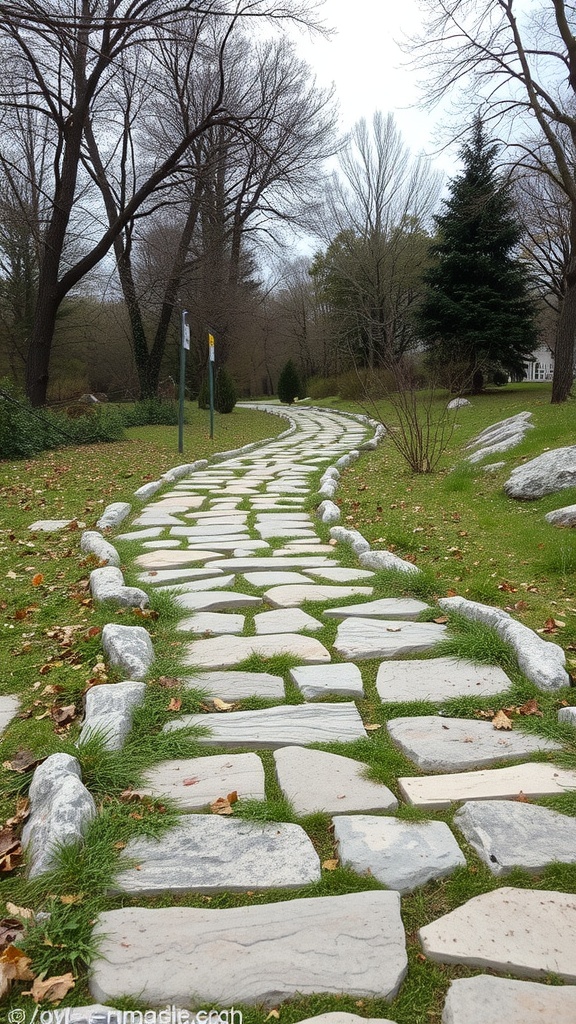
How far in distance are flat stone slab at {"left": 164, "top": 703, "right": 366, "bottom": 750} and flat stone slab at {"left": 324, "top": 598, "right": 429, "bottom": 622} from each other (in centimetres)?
94

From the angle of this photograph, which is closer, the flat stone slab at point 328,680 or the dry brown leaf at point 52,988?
the dry brown leaf at point 52,988

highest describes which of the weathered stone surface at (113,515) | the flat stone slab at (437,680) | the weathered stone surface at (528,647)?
the weathered stone surface at (113,515)

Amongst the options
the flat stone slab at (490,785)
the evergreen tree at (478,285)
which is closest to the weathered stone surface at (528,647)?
the flat stone slab at (490,785)

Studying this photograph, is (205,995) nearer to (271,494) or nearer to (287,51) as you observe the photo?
(271,494)

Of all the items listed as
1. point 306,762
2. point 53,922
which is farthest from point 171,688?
point 53,922

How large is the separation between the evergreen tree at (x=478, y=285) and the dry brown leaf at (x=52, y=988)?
16686mm

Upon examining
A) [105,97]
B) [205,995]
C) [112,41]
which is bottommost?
[205,995]

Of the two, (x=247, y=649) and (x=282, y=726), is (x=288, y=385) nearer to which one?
(x=247, y=649)

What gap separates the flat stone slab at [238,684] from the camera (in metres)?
2.41

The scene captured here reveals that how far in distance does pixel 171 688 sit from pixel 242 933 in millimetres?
1175

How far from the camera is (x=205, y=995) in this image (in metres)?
1.20

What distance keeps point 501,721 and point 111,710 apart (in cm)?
138

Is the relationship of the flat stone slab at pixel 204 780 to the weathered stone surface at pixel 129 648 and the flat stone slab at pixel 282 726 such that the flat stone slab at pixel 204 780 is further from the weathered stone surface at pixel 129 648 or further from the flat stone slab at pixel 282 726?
the weathered stone surface at pixel 129 648

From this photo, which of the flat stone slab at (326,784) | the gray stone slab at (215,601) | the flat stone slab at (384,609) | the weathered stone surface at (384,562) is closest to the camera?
the flat stone slab at (326,784)
